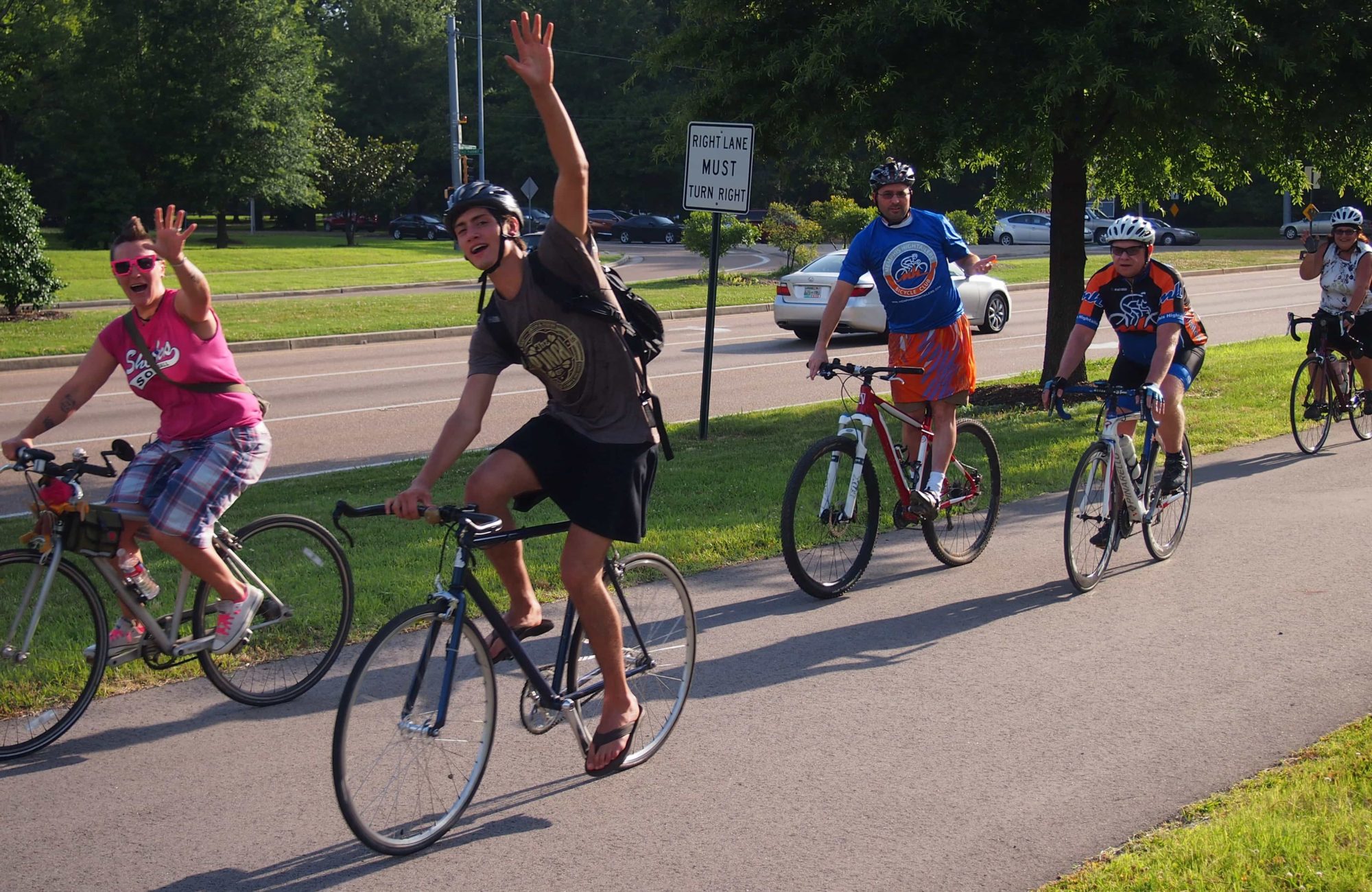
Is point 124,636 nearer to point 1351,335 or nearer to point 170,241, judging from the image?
point 170,241

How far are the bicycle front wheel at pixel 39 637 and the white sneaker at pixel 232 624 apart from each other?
402 mm

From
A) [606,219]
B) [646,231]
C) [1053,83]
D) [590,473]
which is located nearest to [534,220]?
[606,219]

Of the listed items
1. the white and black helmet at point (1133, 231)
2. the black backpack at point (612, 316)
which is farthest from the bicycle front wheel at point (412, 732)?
the white and black helmet at point (1133, 231)

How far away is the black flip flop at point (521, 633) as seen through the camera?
173 inches

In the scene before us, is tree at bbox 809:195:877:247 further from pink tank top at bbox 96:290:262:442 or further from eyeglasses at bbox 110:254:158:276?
eyeglasses at bbox 110:254:158:276

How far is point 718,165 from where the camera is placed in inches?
464

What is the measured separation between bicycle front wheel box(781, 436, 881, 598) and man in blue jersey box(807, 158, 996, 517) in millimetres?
433

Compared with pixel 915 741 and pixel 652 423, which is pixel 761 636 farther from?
pixel 652 423

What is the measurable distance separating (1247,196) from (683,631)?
211ft

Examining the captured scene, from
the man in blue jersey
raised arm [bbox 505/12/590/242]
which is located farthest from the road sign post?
raised arm [bbox 505/12/590/242]

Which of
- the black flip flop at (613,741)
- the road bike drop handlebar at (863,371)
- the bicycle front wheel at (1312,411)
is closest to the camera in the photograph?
the black flip flop at (613,741)

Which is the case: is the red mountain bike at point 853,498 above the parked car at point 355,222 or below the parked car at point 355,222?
below

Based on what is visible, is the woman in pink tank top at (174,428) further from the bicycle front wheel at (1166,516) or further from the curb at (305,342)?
the curb at (305,342)

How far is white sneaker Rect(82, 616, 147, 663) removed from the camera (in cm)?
509
